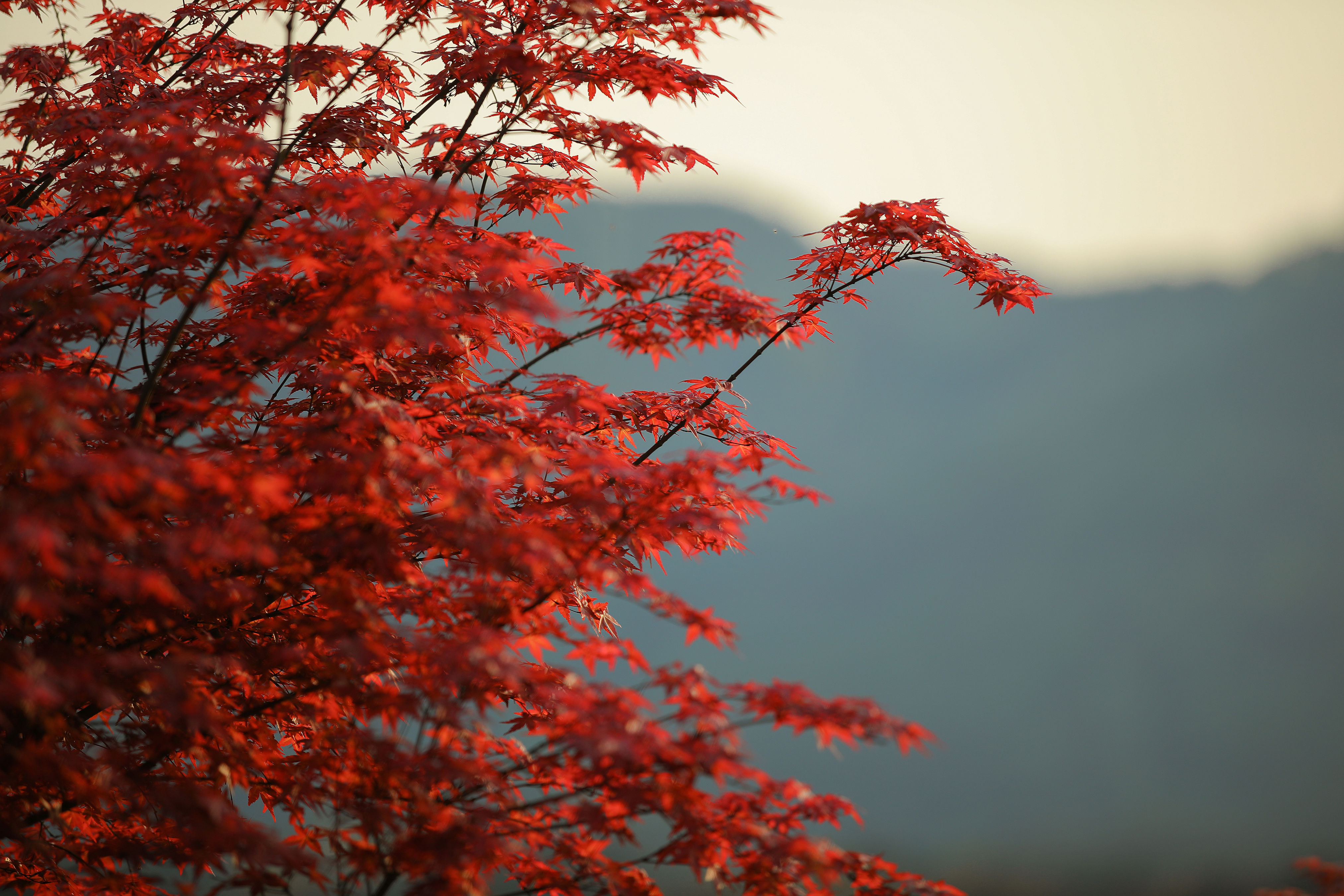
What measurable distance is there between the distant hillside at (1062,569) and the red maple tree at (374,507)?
9.78 meters

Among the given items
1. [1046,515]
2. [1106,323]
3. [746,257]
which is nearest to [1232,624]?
[1046,515]

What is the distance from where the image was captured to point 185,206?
8.11ft

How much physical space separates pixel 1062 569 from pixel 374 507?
44.1 feet

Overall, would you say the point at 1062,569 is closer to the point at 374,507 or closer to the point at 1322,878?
the point at 1322,878

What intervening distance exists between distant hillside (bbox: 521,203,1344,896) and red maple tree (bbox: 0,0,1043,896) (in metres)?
9.78

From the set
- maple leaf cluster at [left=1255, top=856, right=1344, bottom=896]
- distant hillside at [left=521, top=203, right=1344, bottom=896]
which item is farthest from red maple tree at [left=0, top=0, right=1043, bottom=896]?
distant hillside at [left=521, top=203, right=1344, bottom=896]

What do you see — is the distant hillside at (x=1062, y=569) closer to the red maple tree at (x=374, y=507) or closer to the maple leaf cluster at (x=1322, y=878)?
the maple leaf cluster at (x=1322, y=878)

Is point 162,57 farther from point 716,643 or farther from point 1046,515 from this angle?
point 1046,515

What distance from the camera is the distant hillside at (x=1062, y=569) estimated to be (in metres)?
11.0

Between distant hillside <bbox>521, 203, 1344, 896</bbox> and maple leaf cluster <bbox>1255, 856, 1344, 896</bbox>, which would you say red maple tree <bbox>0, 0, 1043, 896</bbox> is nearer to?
maple leaf cluster <bbox>1255, 856, 1344, 896</bbox>

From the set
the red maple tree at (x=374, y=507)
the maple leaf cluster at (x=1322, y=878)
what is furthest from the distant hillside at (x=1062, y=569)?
the red maple tree at (x=374, y=507)

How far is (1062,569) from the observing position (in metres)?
13.2

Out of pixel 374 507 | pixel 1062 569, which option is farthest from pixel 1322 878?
pixel 1062 569

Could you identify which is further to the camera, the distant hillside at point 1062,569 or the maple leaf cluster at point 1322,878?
the distant hillside at point 1062,569
